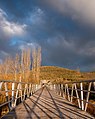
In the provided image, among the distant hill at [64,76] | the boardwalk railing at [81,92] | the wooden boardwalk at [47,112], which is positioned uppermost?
the distant hill at [64,76]

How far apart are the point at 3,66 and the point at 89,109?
3255 cm

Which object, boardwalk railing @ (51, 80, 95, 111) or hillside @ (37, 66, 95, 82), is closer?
boardwalk railing @ (51, 80, 95, 111)

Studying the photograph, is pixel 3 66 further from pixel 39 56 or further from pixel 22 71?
pixel 39 56

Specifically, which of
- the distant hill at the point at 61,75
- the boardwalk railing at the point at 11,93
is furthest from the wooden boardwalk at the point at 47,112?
the distant hill at the point at 61,75

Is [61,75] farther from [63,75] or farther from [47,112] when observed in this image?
[47,112]

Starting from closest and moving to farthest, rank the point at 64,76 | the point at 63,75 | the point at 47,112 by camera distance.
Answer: the point at 47,112 → the point at 64,76 → the point at 63,75

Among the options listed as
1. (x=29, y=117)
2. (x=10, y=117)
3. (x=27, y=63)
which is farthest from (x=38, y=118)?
(x=27, y=63)

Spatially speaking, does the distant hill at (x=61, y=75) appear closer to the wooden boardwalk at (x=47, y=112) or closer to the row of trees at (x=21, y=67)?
the row of trees at (x=21, y=67)

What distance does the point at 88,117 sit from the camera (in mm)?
6324

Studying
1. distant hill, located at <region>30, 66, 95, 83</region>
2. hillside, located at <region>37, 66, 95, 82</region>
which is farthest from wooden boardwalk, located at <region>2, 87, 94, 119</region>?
hillside, located at <region>37, 66, 95, 82</region>

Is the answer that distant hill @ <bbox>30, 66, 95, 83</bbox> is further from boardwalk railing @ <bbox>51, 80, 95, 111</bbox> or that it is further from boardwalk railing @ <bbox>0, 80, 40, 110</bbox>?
boardwalk railing @ <bbox>0, 80, 40, 110</bbox>

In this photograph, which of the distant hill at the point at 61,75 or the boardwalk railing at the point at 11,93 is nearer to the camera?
the boardwalk railing at the point at 11,93

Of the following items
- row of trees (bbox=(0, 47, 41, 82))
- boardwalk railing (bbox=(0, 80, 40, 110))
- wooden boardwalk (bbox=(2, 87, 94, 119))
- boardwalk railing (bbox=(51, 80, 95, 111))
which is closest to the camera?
wooden boardwalk (bbox=(2, 87, 94, 119))

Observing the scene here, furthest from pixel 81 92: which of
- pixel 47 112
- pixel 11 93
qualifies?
pixel 11 93
